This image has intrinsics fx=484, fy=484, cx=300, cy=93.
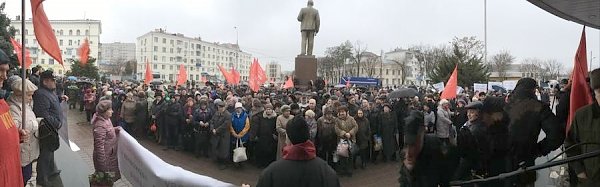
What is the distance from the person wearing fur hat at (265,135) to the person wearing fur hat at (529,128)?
6.27 meters

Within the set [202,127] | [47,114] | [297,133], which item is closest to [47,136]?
[47,114]

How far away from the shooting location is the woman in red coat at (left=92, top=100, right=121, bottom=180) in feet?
20.1

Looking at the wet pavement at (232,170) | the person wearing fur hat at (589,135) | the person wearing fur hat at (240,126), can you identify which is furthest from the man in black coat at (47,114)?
the person wearing fur hat at (589,135)

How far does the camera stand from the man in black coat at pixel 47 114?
18.6 feet

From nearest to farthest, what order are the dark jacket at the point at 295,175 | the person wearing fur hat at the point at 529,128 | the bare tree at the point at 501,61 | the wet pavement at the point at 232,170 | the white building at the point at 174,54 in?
the dark jacket at the point at 295,175
the person wearing fur hat at the point at 529,128
the wet pavement at the point at 232,170
the bare tree at the point at 501,61
the white building at the point at 174,54

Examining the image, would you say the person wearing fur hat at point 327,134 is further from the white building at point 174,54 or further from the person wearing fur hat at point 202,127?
the white building at point 174,54

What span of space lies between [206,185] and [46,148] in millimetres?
2462

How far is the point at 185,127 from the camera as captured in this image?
12.0 m

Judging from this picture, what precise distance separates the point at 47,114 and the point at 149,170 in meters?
2.29

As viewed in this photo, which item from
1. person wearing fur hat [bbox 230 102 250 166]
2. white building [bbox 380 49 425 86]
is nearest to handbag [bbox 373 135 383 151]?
person wearing fur hat [bbox 230 102 250 166]

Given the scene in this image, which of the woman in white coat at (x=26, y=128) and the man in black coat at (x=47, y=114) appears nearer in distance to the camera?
the woman in white coat at (x=26, y=128)

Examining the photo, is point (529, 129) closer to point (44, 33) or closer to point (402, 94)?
point (44, 33)

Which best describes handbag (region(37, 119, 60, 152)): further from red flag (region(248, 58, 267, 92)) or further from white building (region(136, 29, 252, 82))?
white building (region(136, 29, 252, 82))

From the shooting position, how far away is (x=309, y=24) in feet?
60.8
